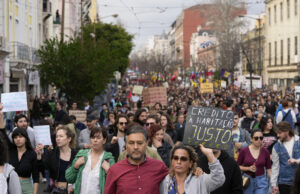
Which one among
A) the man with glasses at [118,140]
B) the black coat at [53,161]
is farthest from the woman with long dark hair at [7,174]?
the man with glasses at [118,140]

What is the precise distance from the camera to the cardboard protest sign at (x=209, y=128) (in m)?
5.90

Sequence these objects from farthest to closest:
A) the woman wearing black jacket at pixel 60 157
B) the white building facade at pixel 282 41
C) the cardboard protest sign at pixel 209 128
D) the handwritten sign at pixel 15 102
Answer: the white building facade at pixel 282 41 < the handwritten sign at pixel 15 102 < the woman wearing black jacket at pixel 60 157 < the cardboard protest sign at pixel 209 128

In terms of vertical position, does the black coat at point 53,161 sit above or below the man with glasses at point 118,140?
below

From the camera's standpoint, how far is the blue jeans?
8.32 meters

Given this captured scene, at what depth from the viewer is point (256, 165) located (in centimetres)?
846

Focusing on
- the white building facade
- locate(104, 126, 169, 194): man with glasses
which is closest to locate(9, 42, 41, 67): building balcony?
locate(104, 126, 169, 194): man with glasses

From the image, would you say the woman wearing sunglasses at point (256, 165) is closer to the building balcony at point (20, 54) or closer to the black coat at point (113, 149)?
the black coat at point (113, 149)

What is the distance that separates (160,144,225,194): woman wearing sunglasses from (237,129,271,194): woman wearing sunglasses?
10.5 ft

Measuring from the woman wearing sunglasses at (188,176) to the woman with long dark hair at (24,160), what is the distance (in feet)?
8.88

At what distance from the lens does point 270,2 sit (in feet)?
209

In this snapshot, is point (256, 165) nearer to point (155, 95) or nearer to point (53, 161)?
point (53, 161)

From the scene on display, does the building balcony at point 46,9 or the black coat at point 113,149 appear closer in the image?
the black coat at point 113,149

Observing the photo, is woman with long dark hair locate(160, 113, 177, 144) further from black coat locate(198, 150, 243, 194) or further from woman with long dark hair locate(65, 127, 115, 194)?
black coat locate(198, 150, 243, 194)

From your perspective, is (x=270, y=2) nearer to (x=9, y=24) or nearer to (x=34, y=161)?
(x=9, y=24)
